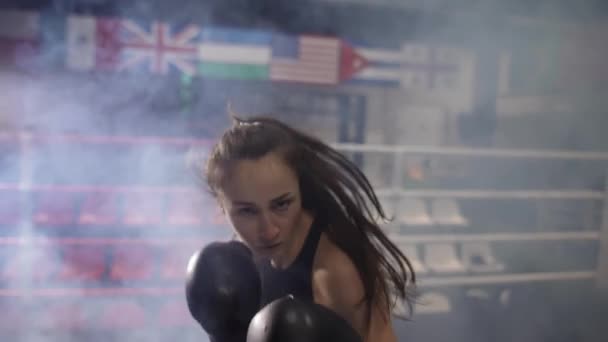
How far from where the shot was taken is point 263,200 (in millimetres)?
1008

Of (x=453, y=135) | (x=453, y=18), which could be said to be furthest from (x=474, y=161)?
(x=453, y=18)

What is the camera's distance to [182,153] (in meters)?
2.62

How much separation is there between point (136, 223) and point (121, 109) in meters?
0.64

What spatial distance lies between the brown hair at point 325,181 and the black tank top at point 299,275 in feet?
0.12

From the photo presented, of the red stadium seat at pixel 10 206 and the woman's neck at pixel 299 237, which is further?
the red stadium seat at pixel 10 206

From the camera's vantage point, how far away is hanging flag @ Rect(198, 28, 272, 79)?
2809mm

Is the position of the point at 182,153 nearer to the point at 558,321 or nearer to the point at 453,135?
the point at 453,135

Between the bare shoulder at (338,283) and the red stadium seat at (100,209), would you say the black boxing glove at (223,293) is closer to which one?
the bare shoulder at (338,283)

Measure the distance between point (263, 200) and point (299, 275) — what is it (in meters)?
0.20

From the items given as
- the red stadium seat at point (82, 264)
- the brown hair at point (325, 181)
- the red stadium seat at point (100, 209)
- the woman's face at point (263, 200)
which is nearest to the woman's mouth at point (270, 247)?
the woman's face at point (263, 200)

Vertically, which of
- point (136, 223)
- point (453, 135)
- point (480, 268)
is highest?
point (453, 135)

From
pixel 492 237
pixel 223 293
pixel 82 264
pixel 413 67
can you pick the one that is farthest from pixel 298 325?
pixel 413 67

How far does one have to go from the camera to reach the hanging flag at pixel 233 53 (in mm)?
2809

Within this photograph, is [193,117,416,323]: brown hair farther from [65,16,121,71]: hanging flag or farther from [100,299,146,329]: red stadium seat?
[65,16,121,71]: hanging flag
